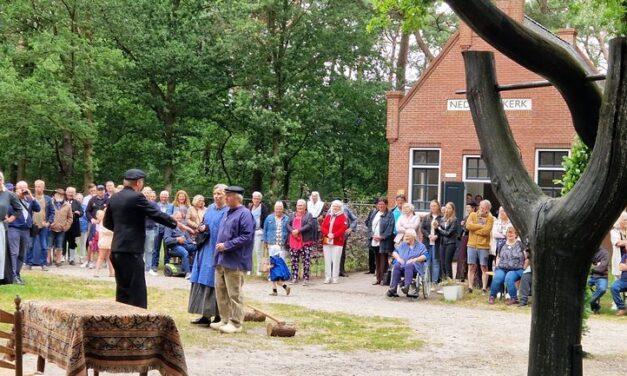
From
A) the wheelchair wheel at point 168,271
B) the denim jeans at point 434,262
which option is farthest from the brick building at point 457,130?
the wheelchair wheel at point 168,271

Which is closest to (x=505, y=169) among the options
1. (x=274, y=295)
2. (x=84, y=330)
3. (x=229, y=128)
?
(x=84, y=330)

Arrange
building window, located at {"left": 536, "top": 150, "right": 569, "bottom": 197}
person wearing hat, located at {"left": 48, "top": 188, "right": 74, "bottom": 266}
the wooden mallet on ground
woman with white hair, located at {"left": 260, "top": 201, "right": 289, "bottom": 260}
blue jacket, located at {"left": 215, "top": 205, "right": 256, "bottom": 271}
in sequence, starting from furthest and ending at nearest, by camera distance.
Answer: building window, located at {"left": 536, "top": 150, "right": 569, "bottom": 197}, person wearing hat, located at {"left": 48, "top": 188, "right": 74, "bottom": 266}, woman with white hair, located at {"left": 260, "top": 201, "right": 289, "bottom": 260}, the wooden mallet on ground, blue jacket, located at {"left": 215, "top": 205, "right": 256, "bottom": 271}

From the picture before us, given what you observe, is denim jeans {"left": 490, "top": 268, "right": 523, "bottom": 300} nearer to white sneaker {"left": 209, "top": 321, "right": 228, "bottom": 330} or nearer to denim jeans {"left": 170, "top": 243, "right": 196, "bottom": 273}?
white sneaker {"left": 209, "top": 321, "right": 228, "bottom": 330}

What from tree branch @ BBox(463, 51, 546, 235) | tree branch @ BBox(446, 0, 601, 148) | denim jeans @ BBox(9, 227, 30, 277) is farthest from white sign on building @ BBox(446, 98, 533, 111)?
tree branch @ BBox(446, 0, 601, 148)

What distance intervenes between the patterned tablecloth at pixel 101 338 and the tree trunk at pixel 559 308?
2.94 m

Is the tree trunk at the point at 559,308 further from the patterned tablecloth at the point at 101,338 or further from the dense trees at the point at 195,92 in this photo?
the dense trees at the point at 195,92

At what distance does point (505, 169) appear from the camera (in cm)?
736

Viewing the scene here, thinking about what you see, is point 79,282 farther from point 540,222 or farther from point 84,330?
point 540,222

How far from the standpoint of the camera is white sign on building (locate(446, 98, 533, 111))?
28891mm

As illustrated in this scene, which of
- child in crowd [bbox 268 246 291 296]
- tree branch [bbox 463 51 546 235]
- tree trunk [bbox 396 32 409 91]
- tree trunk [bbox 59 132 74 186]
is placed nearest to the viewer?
tree branch [bbox 463 51 546 235]

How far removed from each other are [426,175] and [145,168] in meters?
14.3

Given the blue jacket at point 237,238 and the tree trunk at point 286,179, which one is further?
the tree trunk at point 286,179

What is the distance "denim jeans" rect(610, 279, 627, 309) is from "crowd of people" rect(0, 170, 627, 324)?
0.02 meters

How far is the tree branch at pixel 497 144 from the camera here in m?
7.20
